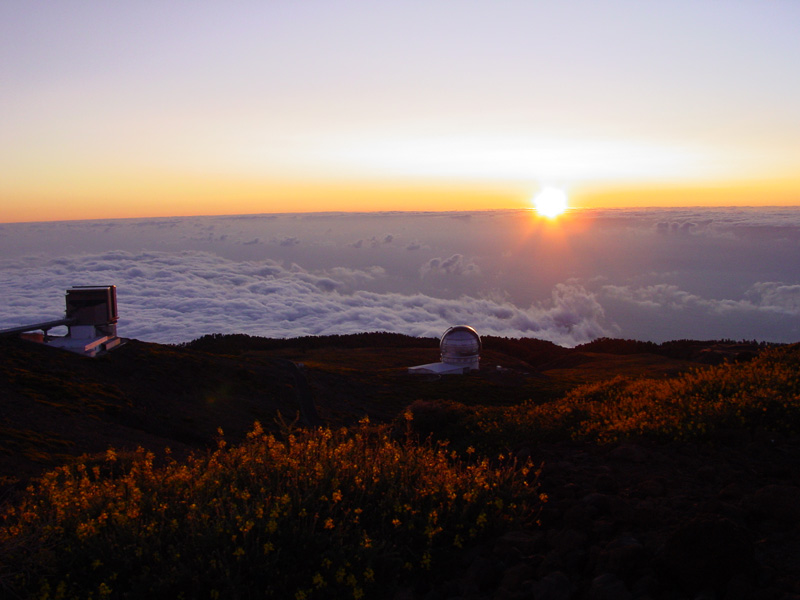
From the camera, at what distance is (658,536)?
4.51 m

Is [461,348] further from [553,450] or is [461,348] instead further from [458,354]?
[553,450]

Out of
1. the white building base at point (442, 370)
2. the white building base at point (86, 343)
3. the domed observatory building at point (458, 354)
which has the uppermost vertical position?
the white building base at point (86, 343)

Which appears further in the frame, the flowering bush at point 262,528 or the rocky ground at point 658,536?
the flowering bush at point 262,528

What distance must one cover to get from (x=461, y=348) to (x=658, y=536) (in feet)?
86.9

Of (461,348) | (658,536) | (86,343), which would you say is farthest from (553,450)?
(461,348)

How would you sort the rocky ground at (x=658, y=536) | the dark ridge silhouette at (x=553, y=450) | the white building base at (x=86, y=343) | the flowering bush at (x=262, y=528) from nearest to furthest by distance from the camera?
the rocky ground at (x=658, y=536), the dark ridge silhouette at (x=553, y=450), the flowering bush at (x=262, y=528), the white building base at (x=86, y=343)

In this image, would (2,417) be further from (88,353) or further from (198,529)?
(198,529)

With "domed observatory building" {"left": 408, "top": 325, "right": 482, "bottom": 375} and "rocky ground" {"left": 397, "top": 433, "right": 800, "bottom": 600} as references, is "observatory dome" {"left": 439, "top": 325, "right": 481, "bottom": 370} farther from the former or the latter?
"rocky ground" {"left": 397, "top": 433, "right": 800, "bottom": 600}

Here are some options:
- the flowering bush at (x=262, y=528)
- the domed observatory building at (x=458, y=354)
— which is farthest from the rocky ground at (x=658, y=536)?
the domed observatory building at (x=458, y=354)

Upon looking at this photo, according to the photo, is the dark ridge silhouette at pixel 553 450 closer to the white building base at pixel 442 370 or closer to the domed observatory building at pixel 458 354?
the white building base at pixel 442 370

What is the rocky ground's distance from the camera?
3.79 m

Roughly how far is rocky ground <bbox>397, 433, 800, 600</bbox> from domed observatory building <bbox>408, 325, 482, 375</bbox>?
2364 cm

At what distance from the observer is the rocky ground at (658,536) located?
12.5ft

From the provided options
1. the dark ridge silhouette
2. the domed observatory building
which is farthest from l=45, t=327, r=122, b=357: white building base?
the domed observatory building
